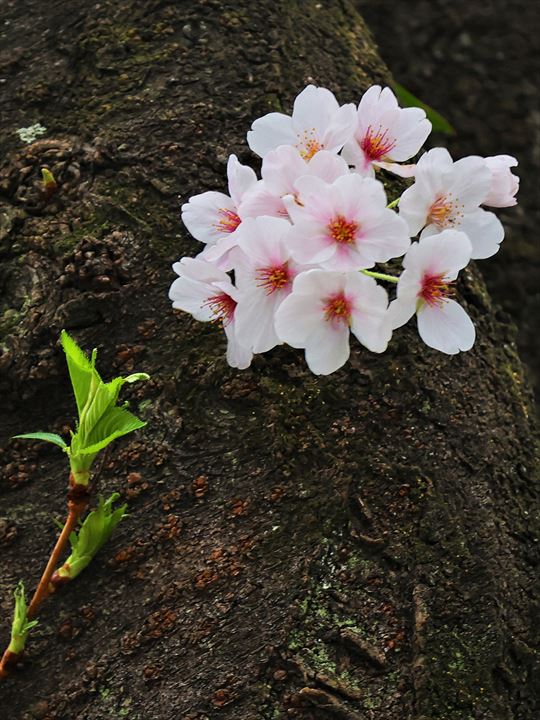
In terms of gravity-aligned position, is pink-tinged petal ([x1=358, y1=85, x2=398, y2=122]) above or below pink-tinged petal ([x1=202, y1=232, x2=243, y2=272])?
above

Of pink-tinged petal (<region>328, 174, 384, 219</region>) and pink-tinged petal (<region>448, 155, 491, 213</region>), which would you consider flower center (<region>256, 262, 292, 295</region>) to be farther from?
pink-tinged petal (<region>448, 155, 491, 213</region>)

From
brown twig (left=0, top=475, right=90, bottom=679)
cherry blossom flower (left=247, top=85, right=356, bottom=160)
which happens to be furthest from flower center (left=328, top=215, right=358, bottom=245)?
brown twig (left=0, top=475, right=90, bottom=679)

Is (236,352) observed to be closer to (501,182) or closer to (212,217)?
(212,217)

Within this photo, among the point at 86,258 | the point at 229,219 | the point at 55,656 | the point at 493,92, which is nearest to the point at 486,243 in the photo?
the point at 229,219

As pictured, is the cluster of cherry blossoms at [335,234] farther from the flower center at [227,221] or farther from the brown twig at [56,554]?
the brown twig at [56,554]

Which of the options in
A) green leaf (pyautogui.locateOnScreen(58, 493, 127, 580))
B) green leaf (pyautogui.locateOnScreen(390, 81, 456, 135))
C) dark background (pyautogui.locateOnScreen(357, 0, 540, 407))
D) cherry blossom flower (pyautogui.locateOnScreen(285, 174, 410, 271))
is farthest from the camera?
dark background (pyautogui.locateOnScreen(357, 0, 540, 407))

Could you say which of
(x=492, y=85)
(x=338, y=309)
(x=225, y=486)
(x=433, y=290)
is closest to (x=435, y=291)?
(x=433, y=290)
